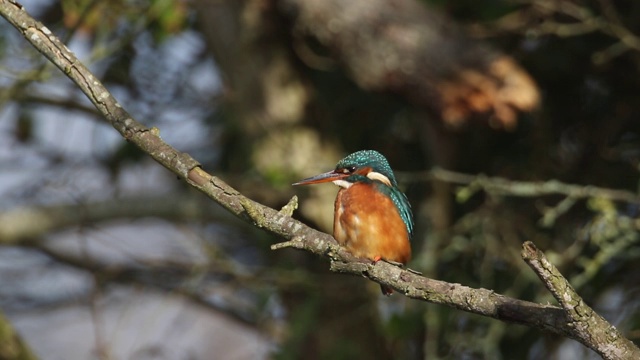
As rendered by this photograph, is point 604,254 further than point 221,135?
No

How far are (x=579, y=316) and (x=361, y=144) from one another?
10.9 feet

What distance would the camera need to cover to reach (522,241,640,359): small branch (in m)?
1.60

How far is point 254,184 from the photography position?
4586 millimetres

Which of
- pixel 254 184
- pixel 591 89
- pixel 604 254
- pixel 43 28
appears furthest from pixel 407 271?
pixel 591 89

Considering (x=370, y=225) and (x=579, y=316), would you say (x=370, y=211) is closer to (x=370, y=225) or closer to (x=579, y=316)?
(x=370, y=225)

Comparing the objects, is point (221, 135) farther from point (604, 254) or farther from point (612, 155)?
point (604, 254)

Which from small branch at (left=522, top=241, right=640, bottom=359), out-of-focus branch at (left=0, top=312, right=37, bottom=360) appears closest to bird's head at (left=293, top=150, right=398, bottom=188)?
small branch at (left=522, top=241, right=640, bottom=359)

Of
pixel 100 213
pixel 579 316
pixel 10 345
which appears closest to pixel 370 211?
pixel 579 316

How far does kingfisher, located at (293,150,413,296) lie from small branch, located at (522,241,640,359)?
1.62ft

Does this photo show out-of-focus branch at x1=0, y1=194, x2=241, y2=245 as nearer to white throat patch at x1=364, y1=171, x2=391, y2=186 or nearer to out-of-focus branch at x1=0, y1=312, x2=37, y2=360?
out-of-focus branch at x1=0, y1=312, x2=37, y2=360

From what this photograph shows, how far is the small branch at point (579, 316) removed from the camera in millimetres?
1602

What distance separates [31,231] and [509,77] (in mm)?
2324

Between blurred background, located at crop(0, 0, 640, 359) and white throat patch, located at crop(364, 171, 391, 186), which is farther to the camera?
blurred background, located at crop(0, 0, 640, 359)

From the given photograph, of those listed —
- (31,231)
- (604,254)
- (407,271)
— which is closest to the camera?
(407,271)
